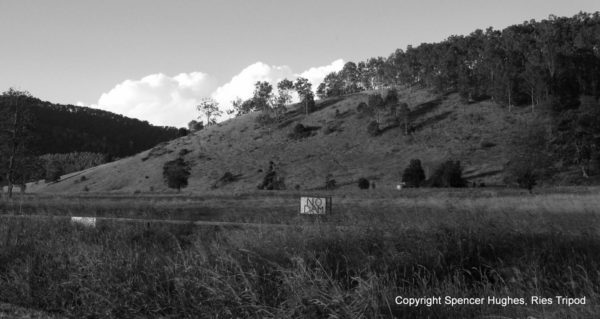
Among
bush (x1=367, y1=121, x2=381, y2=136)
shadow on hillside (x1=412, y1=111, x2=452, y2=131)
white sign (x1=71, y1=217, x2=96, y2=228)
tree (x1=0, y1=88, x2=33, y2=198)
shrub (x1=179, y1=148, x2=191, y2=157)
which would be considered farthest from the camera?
shrub (x1=179, y1=148, x2=191, y2=157)

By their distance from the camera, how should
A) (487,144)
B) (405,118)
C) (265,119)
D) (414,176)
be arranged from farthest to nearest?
(265,119) < (405,118) < (487,144) < (414,176)

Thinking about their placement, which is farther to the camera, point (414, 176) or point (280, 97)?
point (280, 97)

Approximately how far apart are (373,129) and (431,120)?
37.6 feet

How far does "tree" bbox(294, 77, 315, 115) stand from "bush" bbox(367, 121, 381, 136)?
27.6m

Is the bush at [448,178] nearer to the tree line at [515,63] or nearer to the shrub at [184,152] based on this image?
the tree line at [515,63]

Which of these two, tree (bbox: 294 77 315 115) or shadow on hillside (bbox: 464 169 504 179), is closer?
shadow on hillside (bbox: 464 169 504 179)

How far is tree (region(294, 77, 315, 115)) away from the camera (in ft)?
393

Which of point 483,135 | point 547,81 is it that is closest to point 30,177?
point 483,135

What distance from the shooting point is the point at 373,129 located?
92562 millimetres

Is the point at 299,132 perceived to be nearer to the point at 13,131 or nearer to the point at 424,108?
the point at 424,108

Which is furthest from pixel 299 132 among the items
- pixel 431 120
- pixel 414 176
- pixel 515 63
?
pixel 515 63

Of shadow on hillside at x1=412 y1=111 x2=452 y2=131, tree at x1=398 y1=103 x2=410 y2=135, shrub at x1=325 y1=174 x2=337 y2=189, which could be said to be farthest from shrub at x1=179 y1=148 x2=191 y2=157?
shadow on hillside at x1=412 y1=111 x2=452 y2=131

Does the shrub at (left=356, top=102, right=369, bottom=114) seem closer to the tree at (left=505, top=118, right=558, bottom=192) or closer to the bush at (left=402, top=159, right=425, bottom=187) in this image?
the bush at (left=402, top=159, right=425, bottom=187)

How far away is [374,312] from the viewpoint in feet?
14.3
